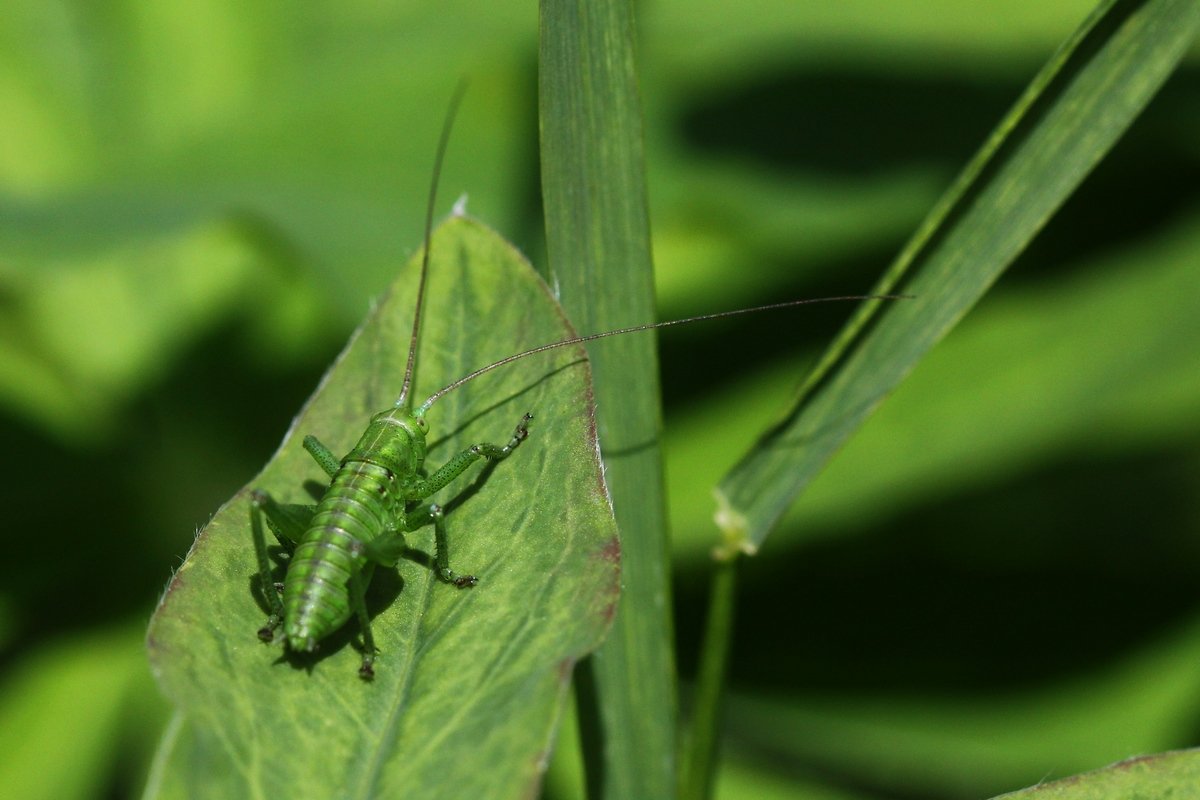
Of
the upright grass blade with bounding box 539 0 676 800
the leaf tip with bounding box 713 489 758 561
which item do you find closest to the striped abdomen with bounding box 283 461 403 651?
the upright grass blade with bounding box 539 0 676 800

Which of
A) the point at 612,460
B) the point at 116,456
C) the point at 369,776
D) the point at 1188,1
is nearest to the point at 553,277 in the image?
the point at 612,460

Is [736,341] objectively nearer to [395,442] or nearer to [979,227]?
[979,227]

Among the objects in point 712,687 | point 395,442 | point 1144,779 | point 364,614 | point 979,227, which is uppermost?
point 979,227

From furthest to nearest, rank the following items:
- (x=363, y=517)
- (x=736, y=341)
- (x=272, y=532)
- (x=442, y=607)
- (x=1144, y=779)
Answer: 1. (x=736, y=341)
2. (x=363, y=517)
3. (x=272, y=532)
4. (x=442, y=607)
5. (x=1144, y=779)

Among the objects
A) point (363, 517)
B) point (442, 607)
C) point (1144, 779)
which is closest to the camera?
point (1144, 779)

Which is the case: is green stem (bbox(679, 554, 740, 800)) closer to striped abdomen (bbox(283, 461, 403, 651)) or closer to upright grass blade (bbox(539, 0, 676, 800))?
upright grass blade (bbox(539, 0, 676, 800))

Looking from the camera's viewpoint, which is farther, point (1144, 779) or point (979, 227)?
point (979, 227)

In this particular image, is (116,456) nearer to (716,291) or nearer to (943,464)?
(716,291)

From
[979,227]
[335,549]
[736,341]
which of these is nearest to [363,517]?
[335,549]
